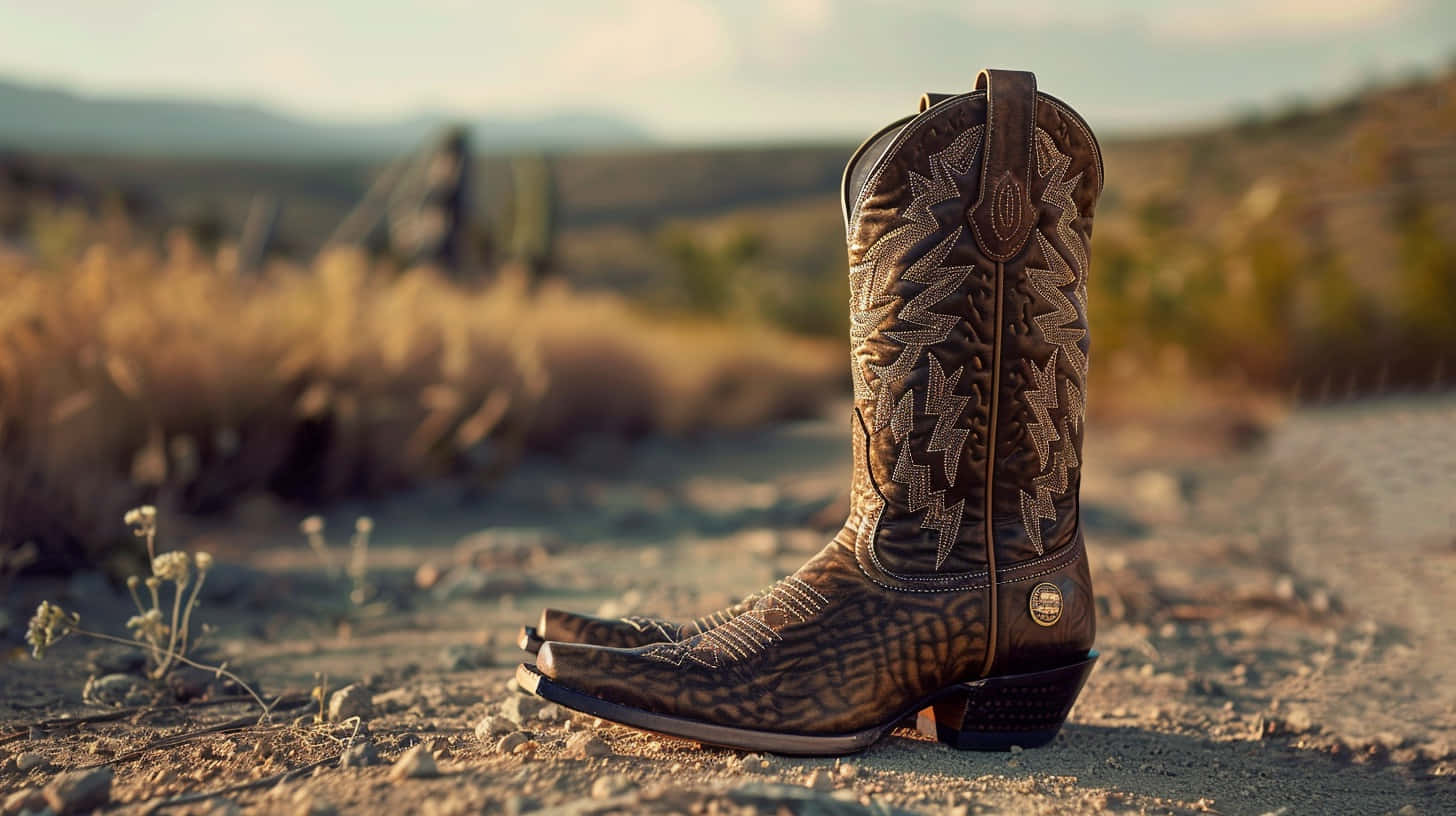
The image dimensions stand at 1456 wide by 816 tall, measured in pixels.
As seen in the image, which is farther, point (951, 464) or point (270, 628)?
point (270, 628)

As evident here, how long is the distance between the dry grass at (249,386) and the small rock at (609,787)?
7.75 feet

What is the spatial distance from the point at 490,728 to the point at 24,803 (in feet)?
2.15

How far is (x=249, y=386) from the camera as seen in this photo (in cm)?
456

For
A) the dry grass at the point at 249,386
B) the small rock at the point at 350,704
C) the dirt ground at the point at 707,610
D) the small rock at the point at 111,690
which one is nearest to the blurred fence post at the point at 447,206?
the dry grass at the point at 249,386

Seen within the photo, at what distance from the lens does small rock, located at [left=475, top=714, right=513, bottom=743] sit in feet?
5.98

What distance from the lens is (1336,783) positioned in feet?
6.07

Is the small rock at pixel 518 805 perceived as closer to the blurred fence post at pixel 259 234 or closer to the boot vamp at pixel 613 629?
the boot vamp at pixel 613 629

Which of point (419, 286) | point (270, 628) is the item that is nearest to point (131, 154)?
point (419, 286)

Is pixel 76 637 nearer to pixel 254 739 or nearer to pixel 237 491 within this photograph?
pixel 254 739

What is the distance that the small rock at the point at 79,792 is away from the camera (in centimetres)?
146

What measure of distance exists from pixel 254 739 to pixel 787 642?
0.90m

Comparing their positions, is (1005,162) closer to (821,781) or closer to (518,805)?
(821,781)

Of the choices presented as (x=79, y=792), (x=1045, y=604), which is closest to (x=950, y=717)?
(x=1045, y=604)

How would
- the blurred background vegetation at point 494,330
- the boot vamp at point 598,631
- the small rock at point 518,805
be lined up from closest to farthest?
the small rock at point 518,805 < the boot vamp at point 598,631 < the blurred background vegetation at point 494,330
